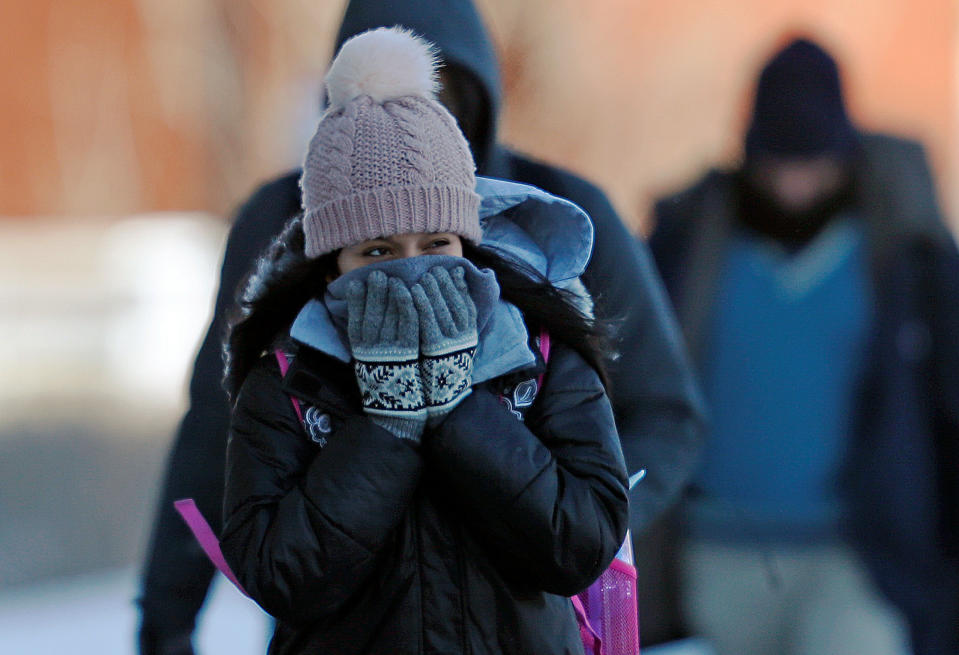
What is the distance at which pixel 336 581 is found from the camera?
53.7 inches

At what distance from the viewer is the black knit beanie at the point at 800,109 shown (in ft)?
10.0

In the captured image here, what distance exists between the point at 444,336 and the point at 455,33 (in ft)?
2.88

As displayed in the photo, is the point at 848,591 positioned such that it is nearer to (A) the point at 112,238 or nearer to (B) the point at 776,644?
(B) the point at 776,644

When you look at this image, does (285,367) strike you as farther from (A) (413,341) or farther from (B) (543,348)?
(B) (543,348)

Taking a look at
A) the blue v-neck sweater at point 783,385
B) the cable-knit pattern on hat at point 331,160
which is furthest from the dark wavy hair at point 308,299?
the blue v-neck sweater at point 783,385

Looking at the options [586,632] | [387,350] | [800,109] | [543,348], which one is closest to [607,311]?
[543,348]

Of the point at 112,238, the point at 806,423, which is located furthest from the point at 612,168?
the point at 112,238

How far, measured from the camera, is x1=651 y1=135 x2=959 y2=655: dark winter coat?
2863 mm

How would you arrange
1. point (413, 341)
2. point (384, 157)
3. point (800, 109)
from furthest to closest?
point (800, 109) → point (384, 157) → point (413, 341)

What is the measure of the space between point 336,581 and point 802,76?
7.41 ft

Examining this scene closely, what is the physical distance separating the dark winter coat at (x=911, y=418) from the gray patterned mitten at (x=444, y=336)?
1.79 metres

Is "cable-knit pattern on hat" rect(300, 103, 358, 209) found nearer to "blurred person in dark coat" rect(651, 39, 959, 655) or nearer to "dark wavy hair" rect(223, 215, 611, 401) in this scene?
"dark wavy hair" rect(223, 215, 611, 401)

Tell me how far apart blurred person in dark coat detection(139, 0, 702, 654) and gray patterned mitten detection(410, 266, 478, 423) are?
2.17 ft

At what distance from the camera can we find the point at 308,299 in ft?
5.47
